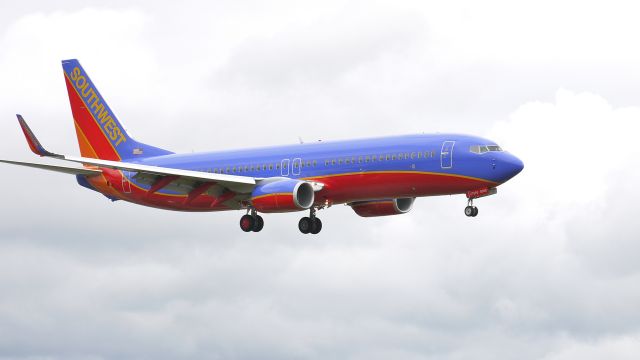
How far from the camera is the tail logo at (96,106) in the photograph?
88.6 metres

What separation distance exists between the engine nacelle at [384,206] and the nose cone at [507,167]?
1078cm

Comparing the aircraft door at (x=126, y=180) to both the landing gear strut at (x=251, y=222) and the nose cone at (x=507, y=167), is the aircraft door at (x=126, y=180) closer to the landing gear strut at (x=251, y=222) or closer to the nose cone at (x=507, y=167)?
the landing gear strut at (x=251, y=222)

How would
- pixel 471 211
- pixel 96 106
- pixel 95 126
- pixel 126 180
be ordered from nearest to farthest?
pixel 471 211 → pixel 126 180 → pixel 95 126 → pixel 96 106

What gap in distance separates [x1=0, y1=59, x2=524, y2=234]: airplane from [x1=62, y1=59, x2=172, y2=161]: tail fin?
4.6 inches

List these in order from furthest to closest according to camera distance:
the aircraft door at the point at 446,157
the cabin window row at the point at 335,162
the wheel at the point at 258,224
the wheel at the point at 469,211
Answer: the wheel at the point at 258,224 → the cabin window row at the point at 335,162 → the aircraft door at the point at 446,157 → the wheel at the point at 469,211

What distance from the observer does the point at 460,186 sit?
71.5 m

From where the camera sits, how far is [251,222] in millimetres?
78000

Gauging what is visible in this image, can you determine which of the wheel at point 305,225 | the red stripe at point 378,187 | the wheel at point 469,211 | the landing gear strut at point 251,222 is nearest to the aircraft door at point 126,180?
the landing gear strut at point 251,222

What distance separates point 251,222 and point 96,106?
17.5m

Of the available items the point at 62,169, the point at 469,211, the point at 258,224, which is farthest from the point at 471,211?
the point at 62,169

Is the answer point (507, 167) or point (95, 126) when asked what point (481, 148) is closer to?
point (507, 167)

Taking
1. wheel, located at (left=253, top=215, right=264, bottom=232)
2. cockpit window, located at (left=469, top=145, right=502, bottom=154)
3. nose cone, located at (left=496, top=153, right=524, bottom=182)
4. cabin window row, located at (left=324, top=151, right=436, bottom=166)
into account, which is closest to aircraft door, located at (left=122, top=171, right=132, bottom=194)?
wheel, located at (left=253, top=215, right=264, bottom=232)

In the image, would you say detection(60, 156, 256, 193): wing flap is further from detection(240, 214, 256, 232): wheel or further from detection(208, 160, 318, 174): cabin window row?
detection(240, 214, 256, 232): wheel

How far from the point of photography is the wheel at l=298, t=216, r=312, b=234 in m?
78.9
